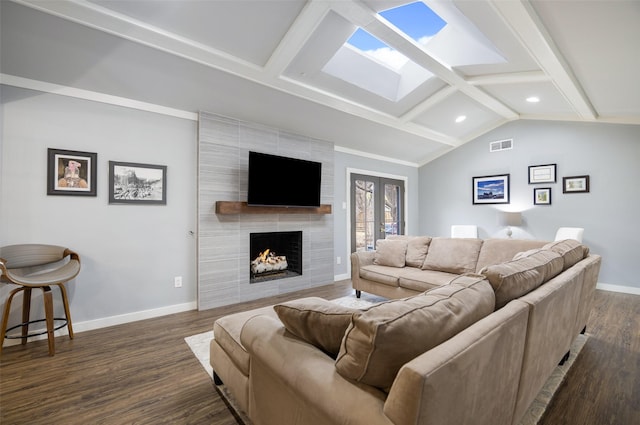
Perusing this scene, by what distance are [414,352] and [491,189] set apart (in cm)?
572

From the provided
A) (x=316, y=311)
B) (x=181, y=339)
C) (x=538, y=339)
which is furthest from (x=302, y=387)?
(x=181, y=339)

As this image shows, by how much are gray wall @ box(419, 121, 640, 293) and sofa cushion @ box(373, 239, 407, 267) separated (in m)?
2.88

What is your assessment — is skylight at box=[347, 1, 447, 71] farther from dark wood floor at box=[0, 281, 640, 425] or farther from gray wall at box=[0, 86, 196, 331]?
dark wood floor at box=[0, 281, 640, 425]

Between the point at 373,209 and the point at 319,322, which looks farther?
the point at 373,209

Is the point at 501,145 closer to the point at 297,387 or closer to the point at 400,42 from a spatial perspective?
the point at 400,42

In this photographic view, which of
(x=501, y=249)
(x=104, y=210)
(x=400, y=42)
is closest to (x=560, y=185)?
(x=501, y=249)

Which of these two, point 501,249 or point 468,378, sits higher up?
point 501,249

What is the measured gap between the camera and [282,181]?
4051 mm

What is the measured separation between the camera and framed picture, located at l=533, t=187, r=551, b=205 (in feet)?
16.5

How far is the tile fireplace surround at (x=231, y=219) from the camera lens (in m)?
3.53

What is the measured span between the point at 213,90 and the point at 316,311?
114 inches

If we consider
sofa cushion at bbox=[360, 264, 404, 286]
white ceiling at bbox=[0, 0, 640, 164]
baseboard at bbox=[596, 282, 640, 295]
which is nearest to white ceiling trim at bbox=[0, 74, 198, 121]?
white ceiling at bbox=[0, 0, 640, 164]

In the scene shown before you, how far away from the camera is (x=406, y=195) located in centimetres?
645

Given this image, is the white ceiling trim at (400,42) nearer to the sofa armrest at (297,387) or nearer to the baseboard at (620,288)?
the sofa armrest at (297,387)
